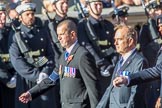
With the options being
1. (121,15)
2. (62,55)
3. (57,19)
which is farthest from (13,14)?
(62,55)

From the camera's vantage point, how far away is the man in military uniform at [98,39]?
35.8ft

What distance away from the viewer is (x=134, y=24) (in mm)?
13062

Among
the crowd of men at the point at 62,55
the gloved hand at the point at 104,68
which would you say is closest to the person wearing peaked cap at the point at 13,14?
the crowd of men at the point at 62,55

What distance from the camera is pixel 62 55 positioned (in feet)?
27.6

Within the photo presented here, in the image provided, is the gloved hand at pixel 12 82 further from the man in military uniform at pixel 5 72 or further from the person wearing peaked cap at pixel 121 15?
the person wearing peaked cap at pixel 121 15

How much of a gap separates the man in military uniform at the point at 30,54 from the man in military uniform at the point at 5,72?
16cm

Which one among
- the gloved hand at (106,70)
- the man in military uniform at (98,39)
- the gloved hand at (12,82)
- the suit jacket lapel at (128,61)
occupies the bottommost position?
the gloved hand at (106,70)

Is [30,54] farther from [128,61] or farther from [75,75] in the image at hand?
[128,61]

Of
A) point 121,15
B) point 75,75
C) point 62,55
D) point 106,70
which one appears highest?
point 62,55

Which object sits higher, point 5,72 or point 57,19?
point 57,19

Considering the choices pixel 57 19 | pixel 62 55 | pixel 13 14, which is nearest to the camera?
pixel 62 55

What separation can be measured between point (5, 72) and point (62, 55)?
2.36 m

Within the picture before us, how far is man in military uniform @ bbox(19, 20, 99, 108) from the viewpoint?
26.0ft

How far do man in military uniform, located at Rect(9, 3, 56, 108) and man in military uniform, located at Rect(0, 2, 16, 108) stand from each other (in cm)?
16
